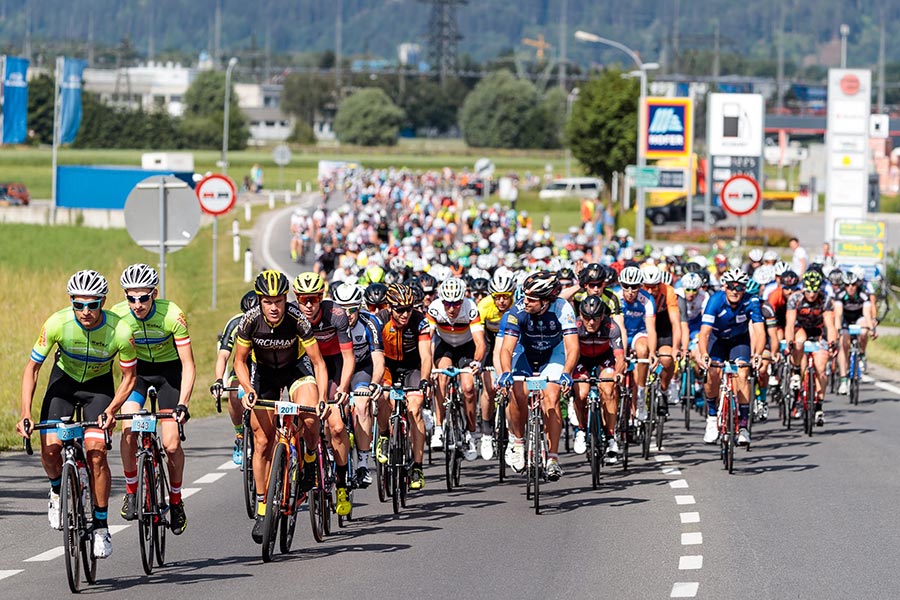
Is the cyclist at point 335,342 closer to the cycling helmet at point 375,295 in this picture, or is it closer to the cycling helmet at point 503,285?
the cycling helmet at point 375,295

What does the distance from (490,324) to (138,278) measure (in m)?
5.71

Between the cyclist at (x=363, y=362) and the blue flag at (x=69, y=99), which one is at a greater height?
the blue flag at (x=69, y=99)

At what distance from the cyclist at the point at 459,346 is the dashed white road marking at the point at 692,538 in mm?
3532

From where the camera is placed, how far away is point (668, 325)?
1819 cm

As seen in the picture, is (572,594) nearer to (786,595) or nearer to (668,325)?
(786,595)

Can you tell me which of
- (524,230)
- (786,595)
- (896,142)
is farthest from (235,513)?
(896,142)

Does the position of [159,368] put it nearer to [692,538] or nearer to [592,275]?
[692,538]

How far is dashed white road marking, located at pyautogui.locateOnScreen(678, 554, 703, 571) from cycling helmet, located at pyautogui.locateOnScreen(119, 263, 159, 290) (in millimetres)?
3627

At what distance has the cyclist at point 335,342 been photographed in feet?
38.0

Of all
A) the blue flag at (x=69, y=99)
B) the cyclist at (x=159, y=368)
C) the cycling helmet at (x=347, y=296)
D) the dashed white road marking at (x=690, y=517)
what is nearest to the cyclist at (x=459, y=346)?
the cycling helmet at (x=347, y=296)

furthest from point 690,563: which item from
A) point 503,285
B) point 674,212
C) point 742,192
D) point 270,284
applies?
point 674,212

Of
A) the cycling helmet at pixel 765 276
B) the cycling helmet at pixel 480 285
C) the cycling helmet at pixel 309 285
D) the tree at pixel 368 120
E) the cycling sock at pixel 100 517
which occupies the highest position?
the tree at pixel 368 120

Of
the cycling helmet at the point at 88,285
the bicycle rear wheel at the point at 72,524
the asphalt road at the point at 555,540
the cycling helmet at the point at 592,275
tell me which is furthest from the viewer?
the cycling helmet at the point at 592,275

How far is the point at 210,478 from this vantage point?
600 inches
